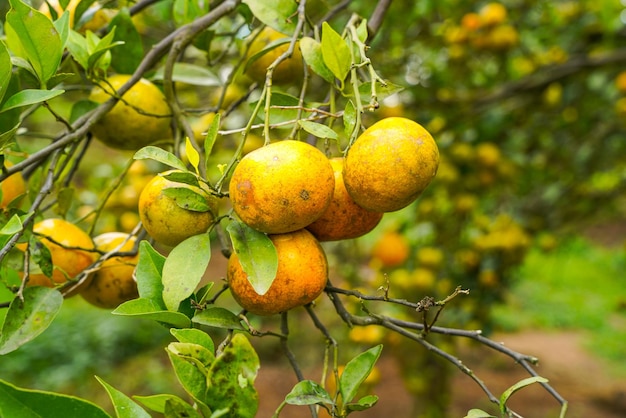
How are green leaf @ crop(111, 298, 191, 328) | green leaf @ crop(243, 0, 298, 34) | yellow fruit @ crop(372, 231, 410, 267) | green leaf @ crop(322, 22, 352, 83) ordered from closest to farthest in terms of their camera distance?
green leaf @ crop(111, 298, 191, 328)
green leaf @ crop(322, 22, 352, 83)
green leaf @ crop(243, 0, 298, 34)
yellow fruit @ crop(372, 231, 410, 267)

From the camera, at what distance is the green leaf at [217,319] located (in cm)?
62

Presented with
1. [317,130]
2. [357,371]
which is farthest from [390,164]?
[357,371]

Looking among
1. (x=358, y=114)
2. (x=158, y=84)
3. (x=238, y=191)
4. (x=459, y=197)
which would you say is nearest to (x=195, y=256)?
(x=238, y=191)

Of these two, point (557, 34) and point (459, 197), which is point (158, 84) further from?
point (557, 34)

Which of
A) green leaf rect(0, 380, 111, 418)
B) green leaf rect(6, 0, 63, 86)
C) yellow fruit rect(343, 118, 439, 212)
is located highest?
green leaf rect(6, 0, 63, 86)

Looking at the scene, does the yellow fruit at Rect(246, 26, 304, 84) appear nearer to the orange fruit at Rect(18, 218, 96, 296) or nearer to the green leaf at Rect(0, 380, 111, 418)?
the orange fruit at Rect(18, 218, 96, 296)

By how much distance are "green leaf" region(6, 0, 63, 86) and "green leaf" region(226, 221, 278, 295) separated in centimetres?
29

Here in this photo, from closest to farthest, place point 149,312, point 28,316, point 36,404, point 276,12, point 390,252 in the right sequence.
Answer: point 36,404 → point 149,312 → point 28,316 → point 276,12 → point 390,252

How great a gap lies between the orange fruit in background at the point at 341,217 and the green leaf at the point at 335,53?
109mm

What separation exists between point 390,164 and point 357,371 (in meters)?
0.23

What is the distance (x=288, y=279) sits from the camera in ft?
2.12

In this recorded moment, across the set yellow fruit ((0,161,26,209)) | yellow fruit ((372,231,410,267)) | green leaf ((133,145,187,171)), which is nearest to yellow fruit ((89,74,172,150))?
yellow fruit ((0,161,26,209))

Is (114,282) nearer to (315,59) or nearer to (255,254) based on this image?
(255,254)

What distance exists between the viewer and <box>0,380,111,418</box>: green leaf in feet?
1.47
